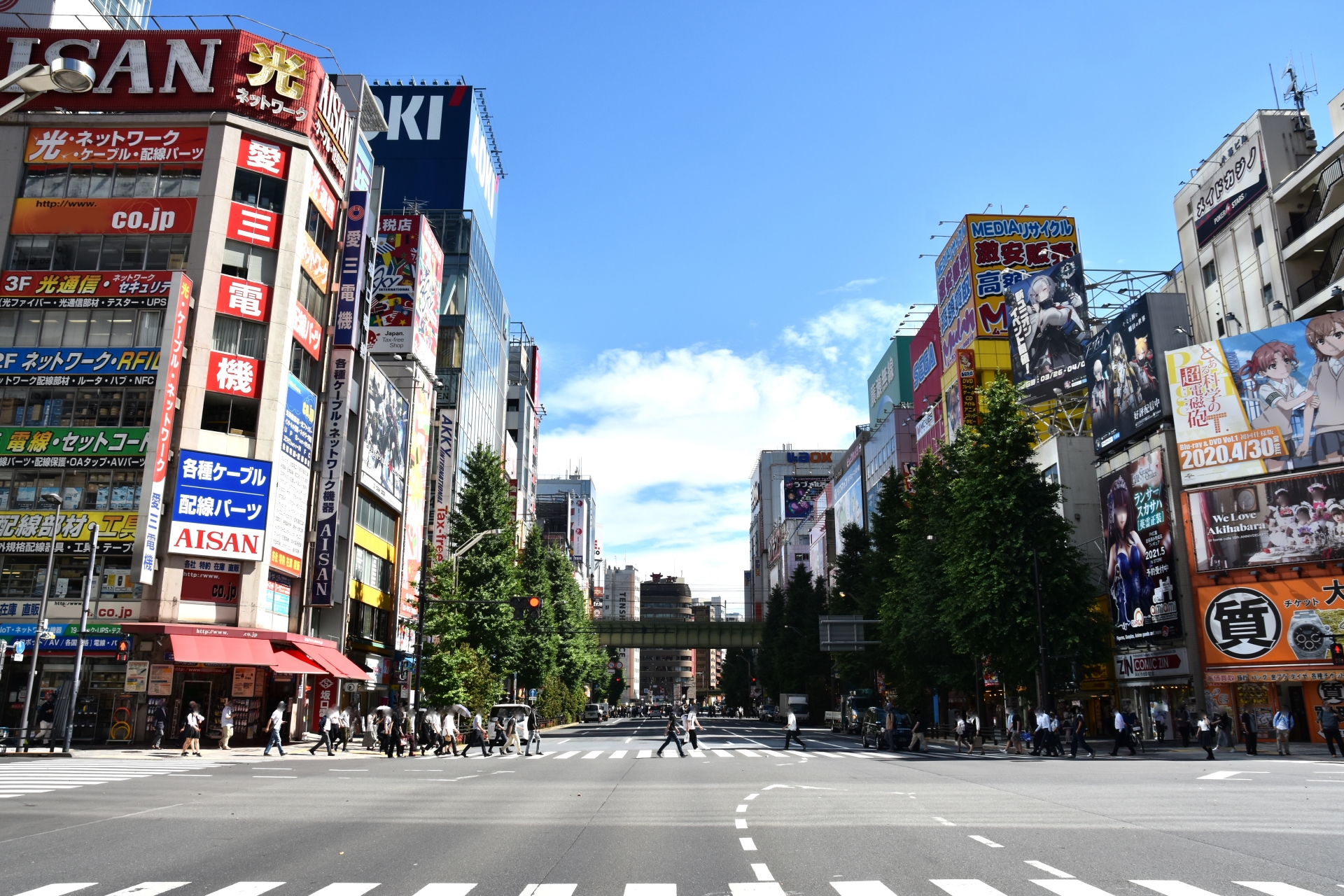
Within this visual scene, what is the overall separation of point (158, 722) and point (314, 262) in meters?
20.4

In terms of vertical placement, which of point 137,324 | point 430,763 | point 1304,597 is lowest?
point 430,763

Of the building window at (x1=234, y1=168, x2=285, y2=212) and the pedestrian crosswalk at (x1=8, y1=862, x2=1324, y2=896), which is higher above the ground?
the building window at (x1=234, y1=168, x2=285, y2=212)

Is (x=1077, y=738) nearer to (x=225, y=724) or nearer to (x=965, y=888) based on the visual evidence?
(x=965, y=888)

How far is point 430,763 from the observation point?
29.1 m

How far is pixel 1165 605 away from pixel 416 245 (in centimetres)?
4586

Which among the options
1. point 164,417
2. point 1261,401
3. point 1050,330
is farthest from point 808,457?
point 164,417

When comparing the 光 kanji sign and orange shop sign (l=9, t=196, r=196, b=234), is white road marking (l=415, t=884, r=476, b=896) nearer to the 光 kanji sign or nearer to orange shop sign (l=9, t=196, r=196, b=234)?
the 光 kanji sign

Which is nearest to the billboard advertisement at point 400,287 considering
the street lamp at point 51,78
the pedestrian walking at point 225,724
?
the pedestrian walking at point 225,724

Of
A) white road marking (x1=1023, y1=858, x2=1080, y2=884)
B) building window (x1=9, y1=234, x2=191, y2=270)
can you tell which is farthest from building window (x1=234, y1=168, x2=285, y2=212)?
white road marking (x1=1023, y1=858, x2=1080, y2=884)

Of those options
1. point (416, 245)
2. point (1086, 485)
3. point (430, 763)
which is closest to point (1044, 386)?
point (1086, 485)

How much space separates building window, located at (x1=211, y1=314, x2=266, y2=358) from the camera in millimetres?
37128

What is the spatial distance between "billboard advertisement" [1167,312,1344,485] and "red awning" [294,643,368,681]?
37695mm

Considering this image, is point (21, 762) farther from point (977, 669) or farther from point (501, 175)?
point (501, 175)

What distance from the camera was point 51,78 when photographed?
1005cm
